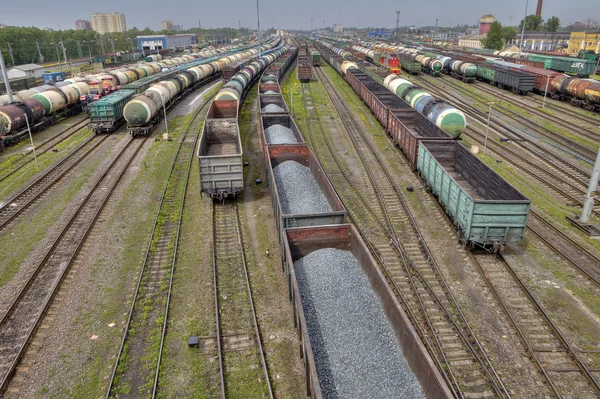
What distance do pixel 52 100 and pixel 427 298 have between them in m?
36.6

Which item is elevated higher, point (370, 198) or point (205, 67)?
point (205, 67)

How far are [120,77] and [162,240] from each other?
42.7 m

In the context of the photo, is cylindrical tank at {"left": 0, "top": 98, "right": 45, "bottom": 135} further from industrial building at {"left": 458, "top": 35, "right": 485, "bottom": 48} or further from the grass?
industrial building at {"left": 458, "top": 35, "right": 485, "bottom": 48}

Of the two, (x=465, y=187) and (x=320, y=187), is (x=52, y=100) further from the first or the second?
(x=465, y=187)

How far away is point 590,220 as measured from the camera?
699 inches

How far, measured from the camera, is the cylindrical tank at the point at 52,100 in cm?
3463

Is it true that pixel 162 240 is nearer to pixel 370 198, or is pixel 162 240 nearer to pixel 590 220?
pixel 370 198

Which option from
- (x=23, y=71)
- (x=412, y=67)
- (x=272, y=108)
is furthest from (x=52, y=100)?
(x=412, y=67)

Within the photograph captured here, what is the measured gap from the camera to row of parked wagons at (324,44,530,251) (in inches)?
553

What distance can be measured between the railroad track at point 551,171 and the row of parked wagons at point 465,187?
5.35m

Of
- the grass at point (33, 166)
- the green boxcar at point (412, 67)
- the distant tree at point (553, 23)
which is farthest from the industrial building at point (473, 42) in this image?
the grass at point (33, 166)

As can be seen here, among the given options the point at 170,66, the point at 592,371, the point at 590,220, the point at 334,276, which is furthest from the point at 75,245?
the point at 170,66

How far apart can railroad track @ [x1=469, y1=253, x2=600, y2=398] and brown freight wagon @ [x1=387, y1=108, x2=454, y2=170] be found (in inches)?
359

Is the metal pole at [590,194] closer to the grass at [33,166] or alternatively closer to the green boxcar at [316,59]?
the grass at [33,166]
